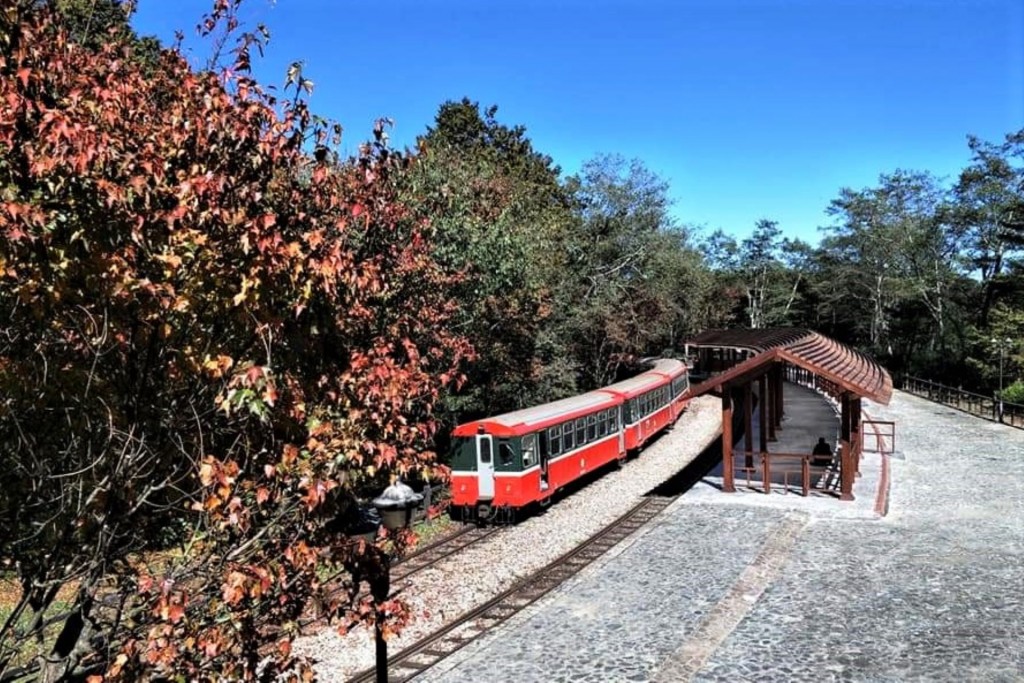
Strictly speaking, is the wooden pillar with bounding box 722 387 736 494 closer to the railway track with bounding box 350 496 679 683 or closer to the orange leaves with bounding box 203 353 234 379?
the railway track with bounding box 350 496 679 683

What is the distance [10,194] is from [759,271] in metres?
74.1

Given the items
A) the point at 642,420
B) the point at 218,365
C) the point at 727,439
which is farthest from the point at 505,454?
the point at 218,365

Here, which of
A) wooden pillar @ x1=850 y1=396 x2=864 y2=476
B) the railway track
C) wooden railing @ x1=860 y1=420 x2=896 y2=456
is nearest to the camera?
the railway track

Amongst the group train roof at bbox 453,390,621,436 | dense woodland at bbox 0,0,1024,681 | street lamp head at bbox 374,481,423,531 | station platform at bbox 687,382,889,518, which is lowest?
station platform at bbox 687,382,889,518

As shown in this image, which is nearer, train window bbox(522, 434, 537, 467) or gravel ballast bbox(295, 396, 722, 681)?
gravel ballast bbox(295, 396, 722, 681)

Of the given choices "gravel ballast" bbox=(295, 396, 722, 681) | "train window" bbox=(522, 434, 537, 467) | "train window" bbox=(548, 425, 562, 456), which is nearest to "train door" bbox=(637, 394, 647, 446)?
"gravel ballast" bbox=(295, 396, 722, 681)

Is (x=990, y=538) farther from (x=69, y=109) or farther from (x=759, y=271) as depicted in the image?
(x=759, y=271)

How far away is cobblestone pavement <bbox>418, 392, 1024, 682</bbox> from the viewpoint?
9.93 metres

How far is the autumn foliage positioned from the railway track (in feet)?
19.4

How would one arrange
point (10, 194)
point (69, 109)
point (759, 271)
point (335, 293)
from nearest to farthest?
point (10, 194), point (69, 109), point (335, 293), point (759, 271)

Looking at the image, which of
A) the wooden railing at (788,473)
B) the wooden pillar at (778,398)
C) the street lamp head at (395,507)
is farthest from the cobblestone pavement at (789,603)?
the wooden pillar at (778,398)

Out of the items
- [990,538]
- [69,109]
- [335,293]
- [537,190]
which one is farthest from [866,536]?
[537,190]

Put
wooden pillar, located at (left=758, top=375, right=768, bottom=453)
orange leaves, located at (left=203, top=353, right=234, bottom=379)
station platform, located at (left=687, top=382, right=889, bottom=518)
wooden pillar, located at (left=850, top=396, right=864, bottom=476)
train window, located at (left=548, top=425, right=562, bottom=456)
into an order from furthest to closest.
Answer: wooden pillar, located at (left=758, top=375, right=768, bottom=453)
wooden pillar, located at (left=850, top=396, right=864, bottom=476)
train window, located at (left=548, top=425, right=562, bottom=456)
station platform, located at (left=687, top=382, right=889, bottom=518)
orange leaves, located at (left=203, top=353, right=234, bottom=379)

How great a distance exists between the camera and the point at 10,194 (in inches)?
157
